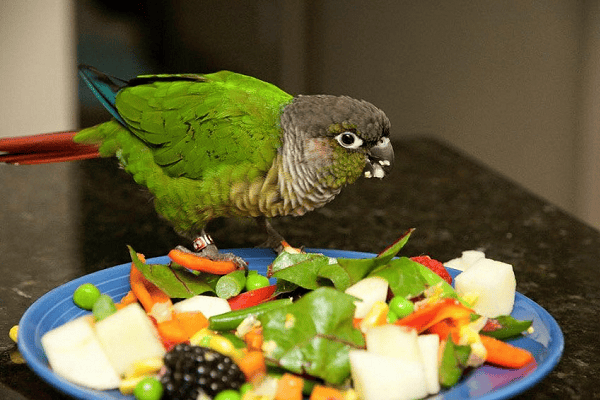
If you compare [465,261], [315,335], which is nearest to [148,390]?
[315,335]

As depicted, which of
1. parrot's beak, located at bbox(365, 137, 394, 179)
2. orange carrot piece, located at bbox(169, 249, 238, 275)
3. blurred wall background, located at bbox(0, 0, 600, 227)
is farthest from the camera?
blurred wall background, located at bbox(0, 0, 600, 227)

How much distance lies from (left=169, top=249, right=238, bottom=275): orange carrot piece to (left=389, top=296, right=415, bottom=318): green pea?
1.36 ft

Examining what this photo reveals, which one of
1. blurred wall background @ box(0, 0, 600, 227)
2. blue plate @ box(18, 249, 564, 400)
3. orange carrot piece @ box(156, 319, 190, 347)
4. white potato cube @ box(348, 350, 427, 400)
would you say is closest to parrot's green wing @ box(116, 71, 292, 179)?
blue plate @ box(18, 249, 564, 400)

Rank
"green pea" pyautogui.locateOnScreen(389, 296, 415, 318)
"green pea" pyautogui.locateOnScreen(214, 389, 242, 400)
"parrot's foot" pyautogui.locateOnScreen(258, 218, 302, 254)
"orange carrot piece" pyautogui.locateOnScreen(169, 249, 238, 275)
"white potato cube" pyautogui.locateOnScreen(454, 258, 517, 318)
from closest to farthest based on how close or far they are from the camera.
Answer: "green pea" pyautogui.locateOnScreen(214, 389, 242, 400) → "green pea" pyautogui.locateOnScreen(389, 296, 415, 318) → "white potato cube" pyautogui.locateOnScreen(454, 258, 517, 318) → "orange carrot piece" pyautogui.locateOnScreen(169, 249, 238, 275) → "parrot's foot" pyautogui.locateOnScreen(258, 218, 302, 254)

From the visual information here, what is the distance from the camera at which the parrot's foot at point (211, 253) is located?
5.72ft

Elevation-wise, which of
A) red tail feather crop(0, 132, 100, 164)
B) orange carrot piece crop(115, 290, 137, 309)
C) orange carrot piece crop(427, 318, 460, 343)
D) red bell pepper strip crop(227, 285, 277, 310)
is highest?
red tail feather crop(0, 132, 100, 164)

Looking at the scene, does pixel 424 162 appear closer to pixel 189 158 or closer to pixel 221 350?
pixel 189 158

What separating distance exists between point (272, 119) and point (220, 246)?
59 cm

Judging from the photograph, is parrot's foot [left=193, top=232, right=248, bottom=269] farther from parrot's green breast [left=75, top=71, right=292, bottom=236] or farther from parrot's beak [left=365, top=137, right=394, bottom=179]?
parrot's beak [left=365, top=137, right=394, bottom=179]

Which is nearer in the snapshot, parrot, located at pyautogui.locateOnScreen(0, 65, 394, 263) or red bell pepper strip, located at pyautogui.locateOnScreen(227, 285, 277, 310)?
red bell pepper strip, located at pyautogui.locateOnScreen(227, 285, 277, 310)

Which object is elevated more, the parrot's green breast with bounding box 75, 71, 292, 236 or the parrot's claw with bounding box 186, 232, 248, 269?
the parrot's green breast with bounding box 75, 71, 292, 236

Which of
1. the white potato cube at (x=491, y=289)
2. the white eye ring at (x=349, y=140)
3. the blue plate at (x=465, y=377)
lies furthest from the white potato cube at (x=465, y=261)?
the white eye ring at (x=349, y=140)

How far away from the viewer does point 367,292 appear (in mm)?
Result: 1443

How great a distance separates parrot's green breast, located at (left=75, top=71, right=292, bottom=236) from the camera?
1.76m
